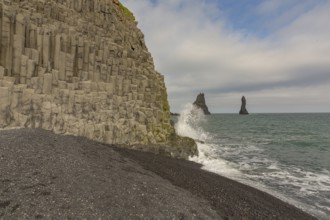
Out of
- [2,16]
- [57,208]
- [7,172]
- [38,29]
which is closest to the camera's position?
[57,208]

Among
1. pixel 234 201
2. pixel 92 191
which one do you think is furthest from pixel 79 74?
pixel 234 201

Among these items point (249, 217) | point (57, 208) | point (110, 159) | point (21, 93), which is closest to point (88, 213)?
point (57, 208)

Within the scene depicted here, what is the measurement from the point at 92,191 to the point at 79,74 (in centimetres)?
1197

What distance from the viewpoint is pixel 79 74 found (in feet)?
59.3

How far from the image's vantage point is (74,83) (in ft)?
57.7

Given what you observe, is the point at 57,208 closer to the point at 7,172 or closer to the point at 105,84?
the point at 7,172

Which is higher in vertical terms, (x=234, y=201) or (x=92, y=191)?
(x=92, y=191)

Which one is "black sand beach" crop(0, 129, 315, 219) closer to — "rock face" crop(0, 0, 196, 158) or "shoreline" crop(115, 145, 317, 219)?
"shoreline" crop(115, 145, 317, 219)

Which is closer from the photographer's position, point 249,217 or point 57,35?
point 249,217

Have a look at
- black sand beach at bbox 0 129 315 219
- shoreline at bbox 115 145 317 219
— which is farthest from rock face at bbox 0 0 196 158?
shoreline at bbox 115 145 317 219

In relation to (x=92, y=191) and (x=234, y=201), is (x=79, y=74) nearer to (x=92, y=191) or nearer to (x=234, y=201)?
(x=92, y=191)

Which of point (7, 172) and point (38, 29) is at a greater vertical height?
point (38, 29)

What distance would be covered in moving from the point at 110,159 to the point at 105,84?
9.10 m

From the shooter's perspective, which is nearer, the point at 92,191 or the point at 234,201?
the point at 92,191
